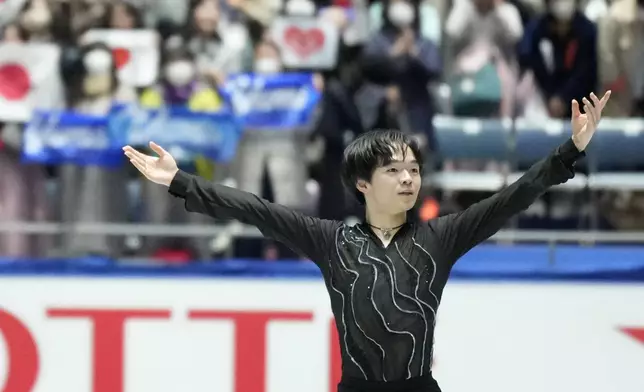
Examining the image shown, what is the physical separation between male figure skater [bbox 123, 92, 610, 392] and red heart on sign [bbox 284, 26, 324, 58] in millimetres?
3241

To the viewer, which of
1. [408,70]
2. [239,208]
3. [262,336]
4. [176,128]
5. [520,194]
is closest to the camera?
[520,194]

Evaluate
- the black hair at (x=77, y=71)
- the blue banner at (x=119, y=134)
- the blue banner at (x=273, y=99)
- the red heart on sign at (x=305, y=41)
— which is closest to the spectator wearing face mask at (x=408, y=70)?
the red heart on sign at (x=305, y=41)

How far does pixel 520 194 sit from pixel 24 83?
4.19m

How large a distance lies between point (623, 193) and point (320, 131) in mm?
1940

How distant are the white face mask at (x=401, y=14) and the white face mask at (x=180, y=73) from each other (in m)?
1.40

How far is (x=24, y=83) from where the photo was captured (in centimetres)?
608

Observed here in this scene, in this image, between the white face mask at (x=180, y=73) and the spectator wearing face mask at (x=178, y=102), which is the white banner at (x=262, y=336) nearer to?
the spectator wearing face mask at (x=178, y=102)

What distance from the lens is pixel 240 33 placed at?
6238mm

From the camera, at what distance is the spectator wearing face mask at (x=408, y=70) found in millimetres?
6094

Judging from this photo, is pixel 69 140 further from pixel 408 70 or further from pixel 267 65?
pixel 408 70

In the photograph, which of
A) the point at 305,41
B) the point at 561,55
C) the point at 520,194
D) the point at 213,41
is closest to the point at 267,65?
the point at 305,41

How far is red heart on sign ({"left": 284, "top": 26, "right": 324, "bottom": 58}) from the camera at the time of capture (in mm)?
6152

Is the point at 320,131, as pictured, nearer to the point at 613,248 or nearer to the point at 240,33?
the point at 240,33

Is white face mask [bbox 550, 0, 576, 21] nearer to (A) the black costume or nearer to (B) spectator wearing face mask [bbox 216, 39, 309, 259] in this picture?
(B) spectator wearing face mask [bbox 216, 39, 309, 259]
